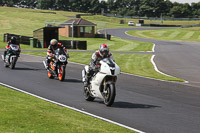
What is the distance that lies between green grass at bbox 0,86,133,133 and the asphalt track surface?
0.89 metres

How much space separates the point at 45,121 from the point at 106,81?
13.2ft

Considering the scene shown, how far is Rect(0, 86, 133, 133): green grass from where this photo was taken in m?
8.45

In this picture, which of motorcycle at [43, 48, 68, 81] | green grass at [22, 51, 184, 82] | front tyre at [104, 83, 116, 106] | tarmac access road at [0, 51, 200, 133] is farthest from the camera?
green grass at [22, 51, 184, 82]

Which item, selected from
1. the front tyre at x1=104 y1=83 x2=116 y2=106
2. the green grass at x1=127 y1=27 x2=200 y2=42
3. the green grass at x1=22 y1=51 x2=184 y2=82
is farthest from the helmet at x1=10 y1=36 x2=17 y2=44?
the green grass at x1=127 y1=27 x2=200 y2=42

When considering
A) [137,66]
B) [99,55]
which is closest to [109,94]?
[99,55]

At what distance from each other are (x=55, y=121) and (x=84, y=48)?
40.9 meters

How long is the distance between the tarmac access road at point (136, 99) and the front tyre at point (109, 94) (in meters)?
0.20

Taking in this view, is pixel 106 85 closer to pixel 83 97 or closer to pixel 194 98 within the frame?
pixel 83 97

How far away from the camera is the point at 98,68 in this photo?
43.8 ft

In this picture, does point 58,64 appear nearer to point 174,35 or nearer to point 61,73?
point 61,73

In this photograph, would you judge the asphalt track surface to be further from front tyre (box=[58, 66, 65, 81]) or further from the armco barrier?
the armco barrier

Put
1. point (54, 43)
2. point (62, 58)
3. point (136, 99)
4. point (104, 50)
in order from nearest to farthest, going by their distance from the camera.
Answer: point (104, 50)
point (136, 99)
point (62, 58)
point (54, 43)

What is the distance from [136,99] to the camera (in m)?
14.7

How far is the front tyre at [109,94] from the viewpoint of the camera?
1242 cm
